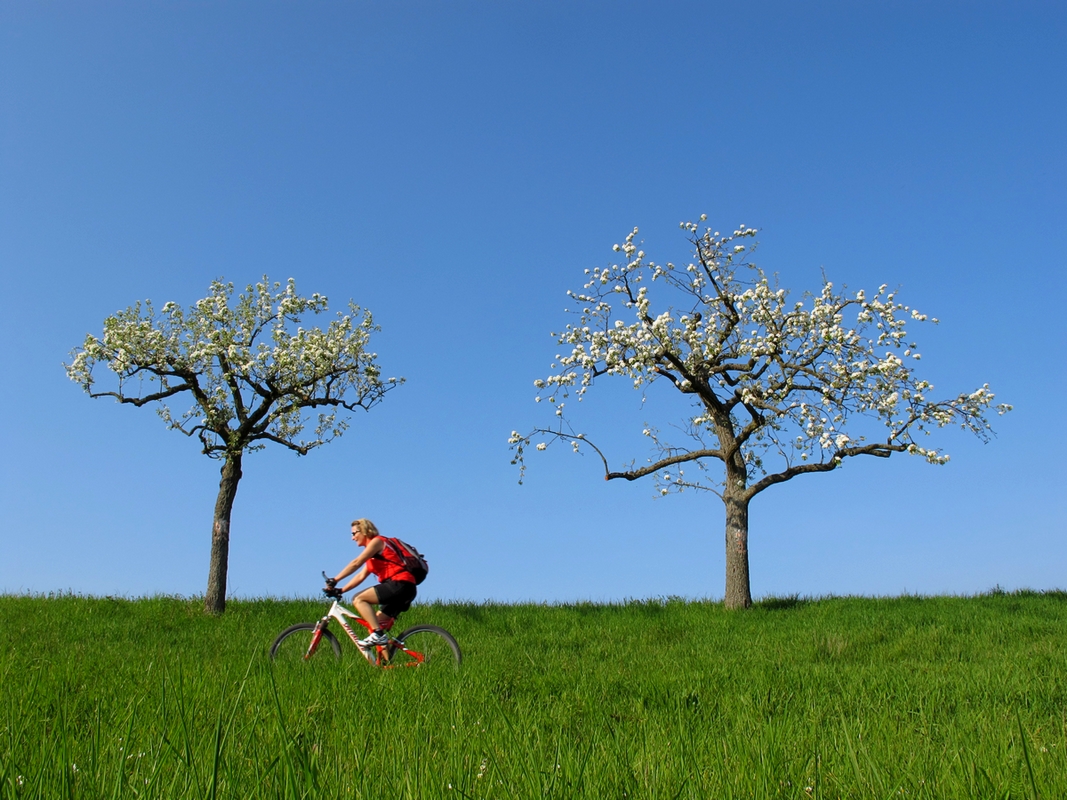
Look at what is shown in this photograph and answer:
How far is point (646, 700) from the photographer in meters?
8.13

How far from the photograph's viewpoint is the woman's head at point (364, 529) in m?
11.7

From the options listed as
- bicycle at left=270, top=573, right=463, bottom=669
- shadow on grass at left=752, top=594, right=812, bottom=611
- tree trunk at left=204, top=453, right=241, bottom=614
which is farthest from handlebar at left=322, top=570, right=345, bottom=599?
shadow on grass at left=752, top=594, right=812, bottom=611

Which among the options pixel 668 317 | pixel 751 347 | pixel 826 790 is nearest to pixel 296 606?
pixel 668 317

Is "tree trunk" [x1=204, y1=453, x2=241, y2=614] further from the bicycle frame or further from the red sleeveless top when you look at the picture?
the red sleeveless top

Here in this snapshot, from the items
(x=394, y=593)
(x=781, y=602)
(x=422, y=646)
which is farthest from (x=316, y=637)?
(x=781, y=602)

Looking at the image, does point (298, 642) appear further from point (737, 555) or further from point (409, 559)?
point (737, 555)

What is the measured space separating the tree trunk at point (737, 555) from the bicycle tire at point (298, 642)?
12.6 meters

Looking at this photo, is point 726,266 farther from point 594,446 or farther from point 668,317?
point 594,446

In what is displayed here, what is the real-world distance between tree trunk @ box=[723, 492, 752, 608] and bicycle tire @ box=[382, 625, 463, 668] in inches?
468

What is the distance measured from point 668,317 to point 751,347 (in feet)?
8.49


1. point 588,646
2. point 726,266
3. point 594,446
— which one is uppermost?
point 726,266

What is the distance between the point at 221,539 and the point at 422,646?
37.2ft

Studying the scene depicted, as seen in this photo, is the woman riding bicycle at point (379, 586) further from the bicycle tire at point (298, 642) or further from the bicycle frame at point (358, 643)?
the bicycle tire at point (298, 642)

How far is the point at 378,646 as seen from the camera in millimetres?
11312
